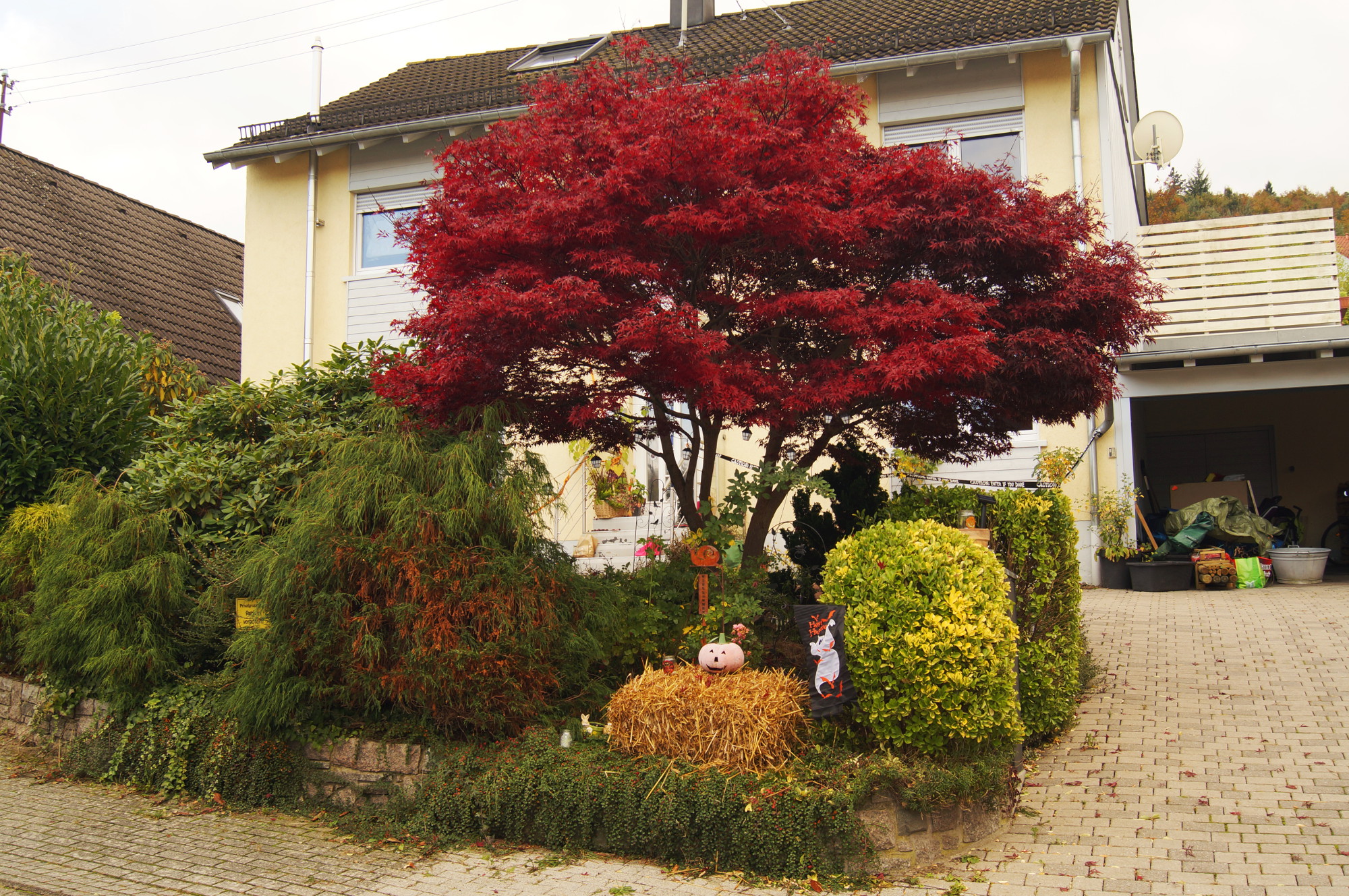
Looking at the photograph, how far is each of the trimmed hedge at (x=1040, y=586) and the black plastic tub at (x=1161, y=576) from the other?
5547 mm

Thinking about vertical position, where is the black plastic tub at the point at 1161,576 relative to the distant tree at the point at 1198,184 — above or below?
below

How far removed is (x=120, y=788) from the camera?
20.7ft

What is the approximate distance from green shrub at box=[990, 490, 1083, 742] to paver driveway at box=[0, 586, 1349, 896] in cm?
33

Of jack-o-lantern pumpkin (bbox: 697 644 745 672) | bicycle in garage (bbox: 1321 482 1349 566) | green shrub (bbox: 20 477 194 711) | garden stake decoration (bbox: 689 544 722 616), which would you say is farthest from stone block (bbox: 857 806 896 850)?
bicycle in garage (bbox: 1321 482 1349 566)

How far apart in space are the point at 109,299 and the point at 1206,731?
17.2 m

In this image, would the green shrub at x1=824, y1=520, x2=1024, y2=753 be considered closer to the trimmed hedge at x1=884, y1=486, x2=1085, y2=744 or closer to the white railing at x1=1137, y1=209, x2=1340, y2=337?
the trimmed hedge at x1=884, y1=486, x2=1085, y2=744

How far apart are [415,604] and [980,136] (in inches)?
403

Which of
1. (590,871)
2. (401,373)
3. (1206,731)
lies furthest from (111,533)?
(1206,731)

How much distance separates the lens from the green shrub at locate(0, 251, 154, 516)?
27.1ft

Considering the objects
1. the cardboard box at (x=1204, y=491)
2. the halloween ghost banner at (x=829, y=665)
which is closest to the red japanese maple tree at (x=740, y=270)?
the halloween ghost banner at (x=829, y=665)

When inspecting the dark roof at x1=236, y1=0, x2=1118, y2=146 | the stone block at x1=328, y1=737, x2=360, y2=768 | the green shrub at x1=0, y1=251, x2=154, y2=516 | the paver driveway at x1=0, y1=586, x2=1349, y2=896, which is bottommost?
the paver driveway at x1=0, y1=586, x2=1349, y2=896

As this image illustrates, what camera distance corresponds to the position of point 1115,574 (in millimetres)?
12258

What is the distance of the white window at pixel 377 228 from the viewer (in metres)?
14.5

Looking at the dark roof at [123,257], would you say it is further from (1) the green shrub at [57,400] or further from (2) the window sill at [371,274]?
(1) the green shrub at [57,400]
